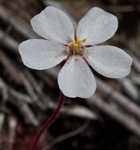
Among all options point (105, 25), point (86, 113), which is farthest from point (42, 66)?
point (86, 113)

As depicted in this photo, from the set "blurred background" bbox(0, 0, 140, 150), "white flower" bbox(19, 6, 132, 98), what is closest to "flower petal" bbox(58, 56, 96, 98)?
"white flower" bbox(19, 6, 132, 98)

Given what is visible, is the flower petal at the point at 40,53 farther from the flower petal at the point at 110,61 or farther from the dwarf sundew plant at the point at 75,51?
the flower petal at the point at 110,61

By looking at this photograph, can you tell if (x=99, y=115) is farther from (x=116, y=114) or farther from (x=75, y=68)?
(x=75, y=68)

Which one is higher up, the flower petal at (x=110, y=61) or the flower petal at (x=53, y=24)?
the flower petal at (x=53, y=24)

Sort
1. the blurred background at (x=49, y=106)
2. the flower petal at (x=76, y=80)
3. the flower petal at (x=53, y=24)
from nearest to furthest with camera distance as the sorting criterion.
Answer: the flower petal at (x=76, y=80)
the flower petal at (x=53, y=24)
the blurred background at (x=49, y=106)

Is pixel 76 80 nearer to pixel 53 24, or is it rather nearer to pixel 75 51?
pixel 75 51

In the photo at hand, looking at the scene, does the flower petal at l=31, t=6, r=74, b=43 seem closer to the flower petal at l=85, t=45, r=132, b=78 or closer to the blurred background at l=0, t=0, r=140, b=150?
the flower petal at l=85, t=45, r=132, b=78

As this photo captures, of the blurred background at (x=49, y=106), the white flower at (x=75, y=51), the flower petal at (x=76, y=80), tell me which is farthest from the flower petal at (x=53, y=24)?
the blurred background at (x=49, y=106)
